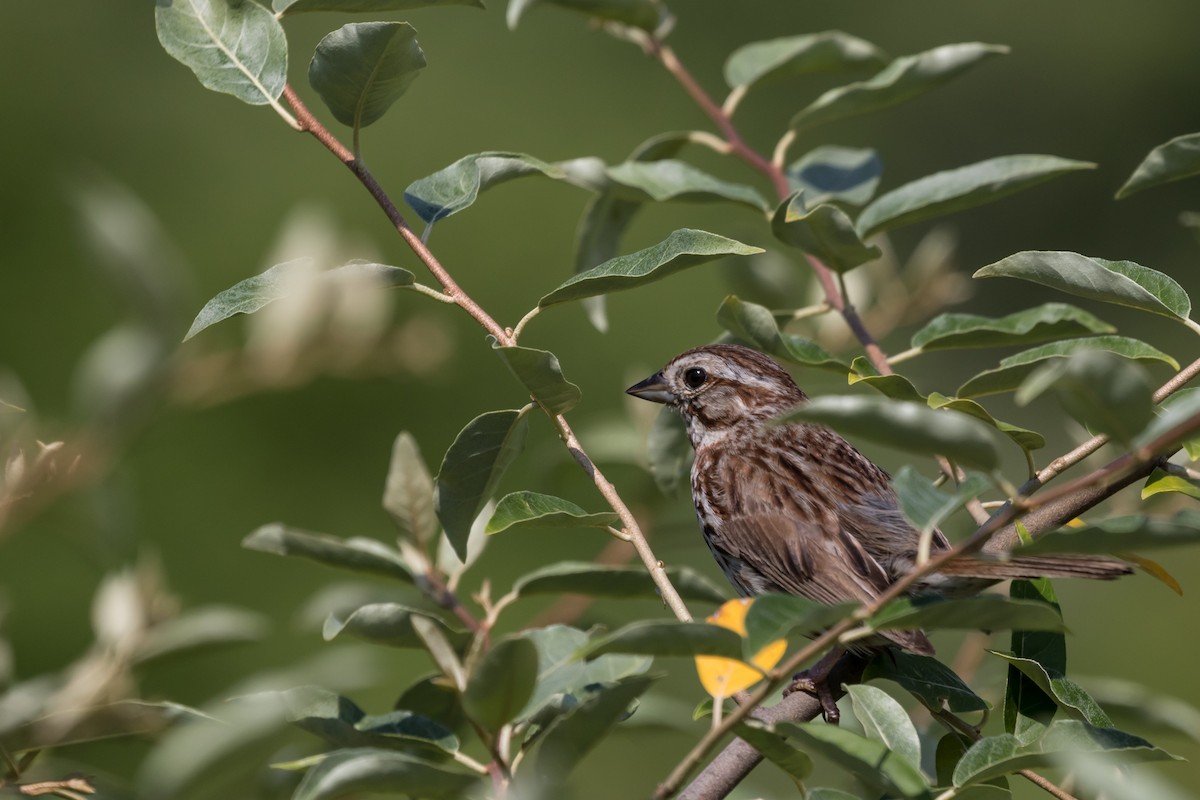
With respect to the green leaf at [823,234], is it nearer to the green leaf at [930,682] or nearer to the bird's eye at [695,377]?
the green leaf at [930,682]

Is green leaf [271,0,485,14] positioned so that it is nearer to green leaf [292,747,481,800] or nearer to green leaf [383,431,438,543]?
green leaf [383,431,438,543]

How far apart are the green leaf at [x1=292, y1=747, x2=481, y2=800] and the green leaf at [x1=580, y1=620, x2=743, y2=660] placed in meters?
0.23

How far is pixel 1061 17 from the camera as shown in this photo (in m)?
21.0

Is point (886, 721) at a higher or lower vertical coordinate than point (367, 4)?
lower

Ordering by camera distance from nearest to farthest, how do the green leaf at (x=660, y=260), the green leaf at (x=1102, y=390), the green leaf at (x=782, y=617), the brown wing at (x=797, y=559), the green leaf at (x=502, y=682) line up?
the green leaf at (x=1102, y=390), the green leaf at (x=782, y=617), the green leaf at (x=502, y=682), the green leaf at (x=660, y=260), the brown wing at (x=797, y=559)

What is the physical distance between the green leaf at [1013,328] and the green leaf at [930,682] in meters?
0.58

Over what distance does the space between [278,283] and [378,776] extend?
733mm

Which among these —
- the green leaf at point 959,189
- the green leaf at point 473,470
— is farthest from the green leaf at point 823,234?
the green leaf at point 473,470

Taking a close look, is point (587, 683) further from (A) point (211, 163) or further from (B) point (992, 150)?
(B) point (992, 150)

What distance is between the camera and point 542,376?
6.55 feet

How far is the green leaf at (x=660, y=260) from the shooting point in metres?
1.88

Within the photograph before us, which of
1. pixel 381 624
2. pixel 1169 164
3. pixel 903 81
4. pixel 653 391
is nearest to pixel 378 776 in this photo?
pixel 381 624

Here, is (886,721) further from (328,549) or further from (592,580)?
(328,549)

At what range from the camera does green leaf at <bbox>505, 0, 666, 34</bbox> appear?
9.22ft
